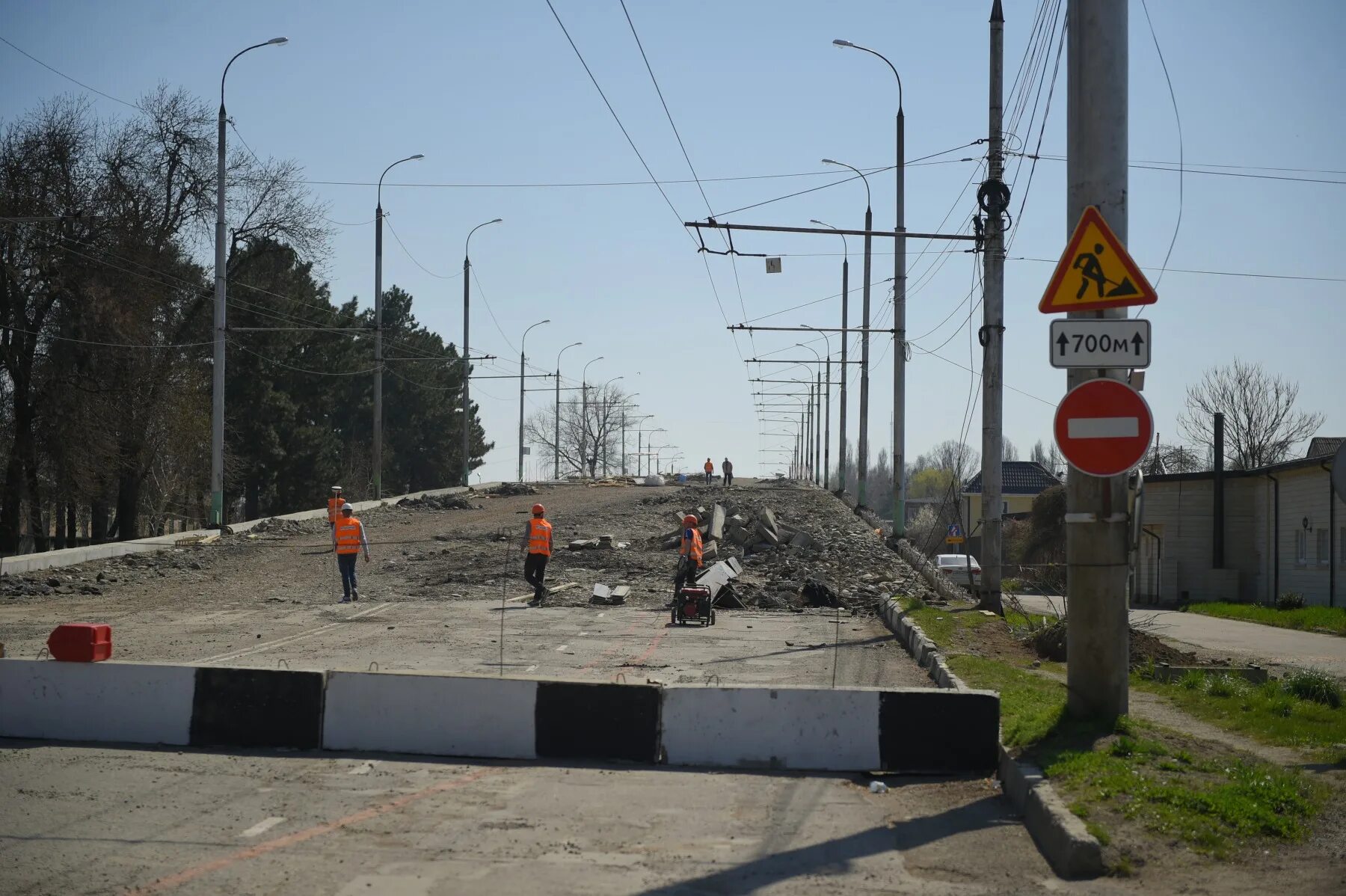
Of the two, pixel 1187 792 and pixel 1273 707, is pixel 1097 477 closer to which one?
pixel 1187 792

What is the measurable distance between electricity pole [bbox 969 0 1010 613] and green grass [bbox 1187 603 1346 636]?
1237cm

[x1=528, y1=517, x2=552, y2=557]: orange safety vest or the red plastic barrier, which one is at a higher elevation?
[x1=528, y1=517, x2=552, y2=557]: orange safety vest

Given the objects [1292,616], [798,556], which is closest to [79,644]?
[798,556]

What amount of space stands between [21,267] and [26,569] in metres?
15.7

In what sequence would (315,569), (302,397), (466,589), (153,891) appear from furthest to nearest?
1. (302,397)
2. (315,569)
3. (466,589)
4. (153,891)

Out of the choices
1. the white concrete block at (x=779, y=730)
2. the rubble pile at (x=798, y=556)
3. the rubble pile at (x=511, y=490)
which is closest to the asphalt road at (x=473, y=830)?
the white concrete block at (x=779, y=730)

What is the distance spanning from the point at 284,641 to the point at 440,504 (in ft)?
94.9

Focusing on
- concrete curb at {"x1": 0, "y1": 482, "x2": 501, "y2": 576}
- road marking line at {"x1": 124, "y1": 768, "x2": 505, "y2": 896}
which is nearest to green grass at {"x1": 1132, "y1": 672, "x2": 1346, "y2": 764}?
road marking line at {"x1": 124, "y1": 768, "x2": 505, "y2": 896}

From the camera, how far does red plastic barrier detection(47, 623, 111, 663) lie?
1020 centimetres

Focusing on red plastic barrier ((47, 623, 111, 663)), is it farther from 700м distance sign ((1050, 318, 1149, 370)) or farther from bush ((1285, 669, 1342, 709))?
bush ((1285, 669, 1342, 709))

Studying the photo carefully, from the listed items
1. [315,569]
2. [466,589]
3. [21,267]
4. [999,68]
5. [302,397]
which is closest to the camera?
[999,68]

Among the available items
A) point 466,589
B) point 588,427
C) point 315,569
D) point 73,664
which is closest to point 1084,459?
point 73,664

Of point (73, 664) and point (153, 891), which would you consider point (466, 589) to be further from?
point (153, 891)

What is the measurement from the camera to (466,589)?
25453mm
